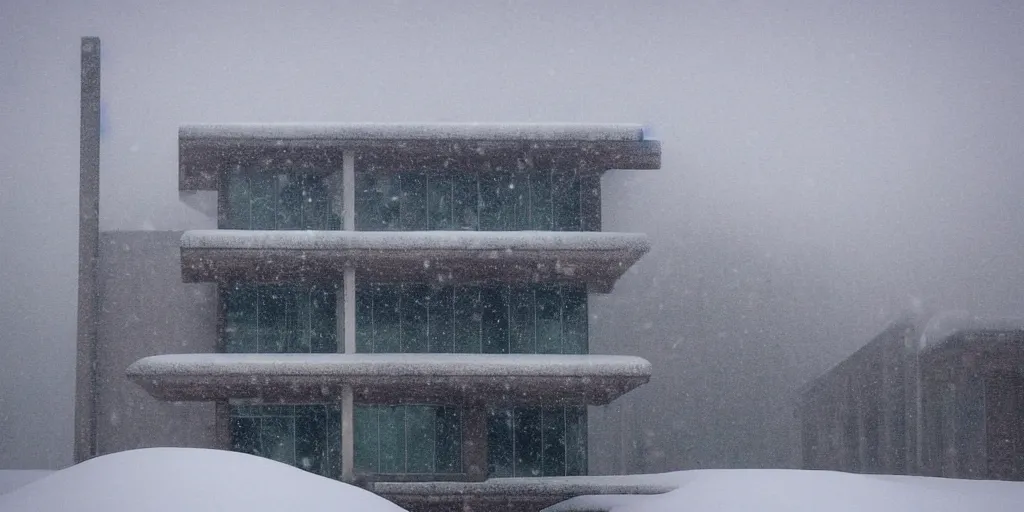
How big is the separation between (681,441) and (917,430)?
6.31 m

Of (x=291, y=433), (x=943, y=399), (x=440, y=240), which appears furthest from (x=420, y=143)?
(x=943, y=399)

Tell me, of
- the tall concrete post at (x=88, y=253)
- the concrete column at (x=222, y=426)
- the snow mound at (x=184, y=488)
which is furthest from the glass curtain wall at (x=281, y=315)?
the snow mound at (x=184, y=488)

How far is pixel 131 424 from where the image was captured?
720 inches

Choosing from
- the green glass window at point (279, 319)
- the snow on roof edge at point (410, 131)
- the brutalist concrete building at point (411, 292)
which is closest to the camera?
the brutalist concrete building at point (411, 292)

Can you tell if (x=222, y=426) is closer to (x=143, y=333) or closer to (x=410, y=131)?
(x=143, y=333)

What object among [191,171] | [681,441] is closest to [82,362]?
[191,171]

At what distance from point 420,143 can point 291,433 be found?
5.02 metres

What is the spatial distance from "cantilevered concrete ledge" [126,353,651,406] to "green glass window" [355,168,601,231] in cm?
233

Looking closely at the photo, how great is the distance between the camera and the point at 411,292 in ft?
49.6

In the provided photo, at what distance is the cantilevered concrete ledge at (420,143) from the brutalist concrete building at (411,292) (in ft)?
0.10

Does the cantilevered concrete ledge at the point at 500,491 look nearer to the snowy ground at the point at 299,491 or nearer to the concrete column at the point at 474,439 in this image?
the concrete column at the point at 474,439

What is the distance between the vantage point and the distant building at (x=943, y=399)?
16344 mm

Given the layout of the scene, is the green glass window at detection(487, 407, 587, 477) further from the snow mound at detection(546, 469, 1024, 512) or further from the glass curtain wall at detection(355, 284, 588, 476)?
the snow mound at detection(546, 469, 1024, 512)

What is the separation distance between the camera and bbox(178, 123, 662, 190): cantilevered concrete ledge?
1356cm
